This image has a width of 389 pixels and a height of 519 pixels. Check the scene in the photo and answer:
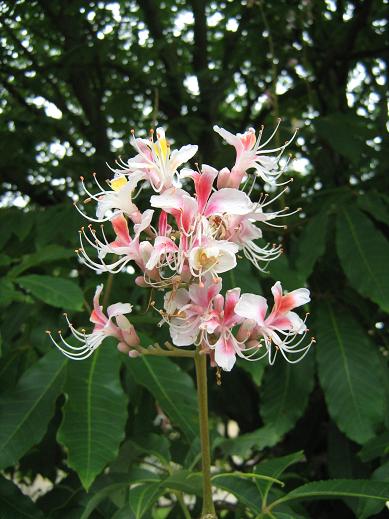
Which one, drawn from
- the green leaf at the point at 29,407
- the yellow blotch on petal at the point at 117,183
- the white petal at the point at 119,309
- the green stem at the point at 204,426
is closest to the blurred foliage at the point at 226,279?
the green leaf at the point at 29,407

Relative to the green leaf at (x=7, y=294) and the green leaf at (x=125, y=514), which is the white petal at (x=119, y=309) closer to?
the green leaf at (x=125, y=514)

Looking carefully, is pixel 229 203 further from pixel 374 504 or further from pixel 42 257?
pixel 42 257

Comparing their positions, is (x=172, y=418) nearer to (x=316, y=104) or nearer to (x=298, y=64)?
(x=316, y=104)

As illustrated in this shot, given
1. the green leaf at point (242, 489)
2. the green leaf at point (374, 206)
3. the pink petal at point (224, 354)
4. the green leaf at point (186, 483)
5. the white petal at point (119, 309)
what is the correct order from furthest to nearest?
the green leaf at point (374, 206), the green leaf at point (242, 489), the green leaf at point (186, 483), the white petal at point (119, 309), the pink petal at point (224, 354)

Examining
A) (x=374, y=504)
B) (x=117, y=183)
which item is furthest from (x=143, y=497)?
(x=117, y=183)

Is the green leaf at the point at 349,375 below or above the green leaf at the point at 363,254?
below

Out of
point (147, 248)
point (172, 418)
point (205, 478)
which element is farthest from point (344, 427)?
point (147, 248)
